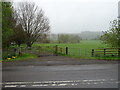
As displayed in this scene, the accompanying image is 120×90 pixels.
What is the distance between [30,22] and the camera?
29.4m

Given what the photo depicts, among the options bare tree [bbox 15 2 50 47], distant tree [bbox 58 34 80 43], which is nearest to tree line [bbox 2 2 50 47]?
bare tree [bbox 15 2 50 47]

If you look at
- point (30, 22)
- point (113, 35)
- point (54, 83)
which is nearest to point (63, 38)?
point (30, 22)

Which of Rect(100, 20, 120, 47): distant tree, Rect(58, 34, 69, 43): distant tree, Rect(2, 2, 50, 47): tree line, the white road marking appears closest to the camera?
the white road marking

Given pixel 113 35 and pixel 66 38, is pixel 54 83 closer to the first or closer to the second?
pixel 113 35

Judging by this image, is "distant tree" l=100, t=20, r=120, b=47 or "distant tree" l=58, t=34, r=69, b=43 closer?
"distant tree" l=100, t=20, r=120, b=47

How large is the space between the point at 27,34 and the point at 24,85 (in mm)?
25127

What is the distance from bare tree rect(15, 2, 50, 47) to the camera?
2895cm

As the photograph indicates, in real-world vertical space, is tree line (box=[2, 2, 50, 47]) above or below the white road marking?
above

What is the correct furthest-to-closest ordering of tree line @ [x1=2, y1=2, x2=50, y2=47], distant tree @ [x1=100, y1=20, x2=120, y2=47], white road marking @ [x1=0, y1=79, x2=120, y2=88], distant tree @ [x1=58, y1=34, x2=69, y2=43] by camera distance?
distant tree @ [x1=58, y1=34, x2=69, y2=43], tree line @ [x1=2, y1=2, x2=50, y2=47], distant tree @ [x1=100, y1=20, x2=120, y2=47], white road marking @ [x1=0, y1=79, x2=120, y2=88]

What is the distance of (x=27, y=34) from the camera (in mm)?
28984

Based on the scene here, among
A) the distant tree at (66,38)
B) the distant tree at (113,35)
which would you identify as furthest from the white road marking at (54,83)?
the distant tree at (66,38)

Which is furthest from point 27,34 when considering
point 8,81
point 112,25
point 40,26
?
point 8,81

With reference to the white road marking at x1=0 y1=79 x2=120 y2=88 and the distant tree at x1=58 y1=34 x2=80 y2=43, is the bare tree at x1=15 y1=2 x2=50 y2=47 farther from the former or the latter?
the distant tree at x1=58 y1=34 x2=80 y2=43

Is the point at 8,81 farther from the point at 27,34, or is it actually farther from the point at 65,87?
the point at 27,34
